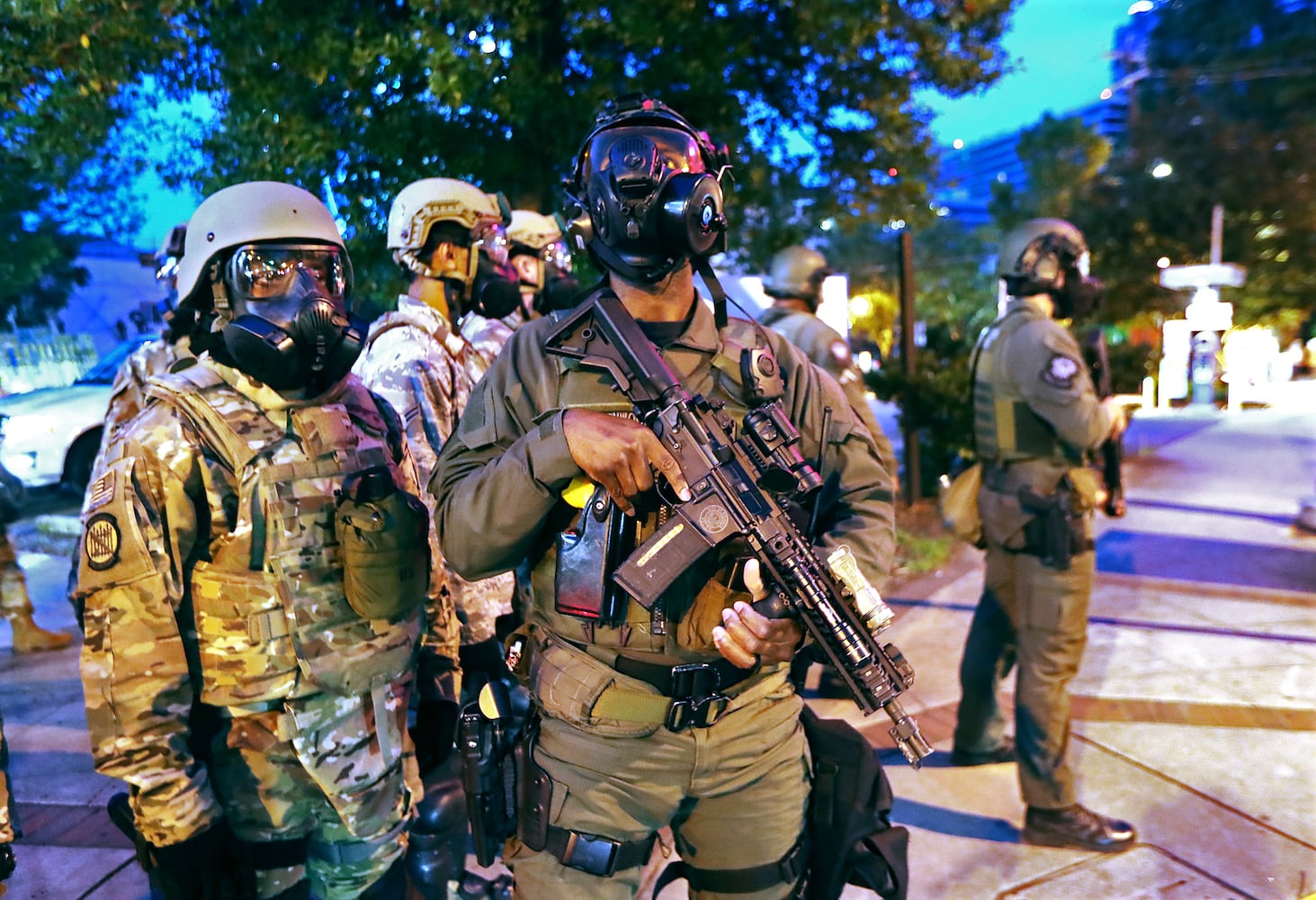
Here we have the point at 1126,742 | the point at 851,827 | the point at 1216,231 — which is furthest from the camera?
the point at 1216,231

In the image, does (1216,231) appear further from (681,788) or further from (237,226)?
(237,226)

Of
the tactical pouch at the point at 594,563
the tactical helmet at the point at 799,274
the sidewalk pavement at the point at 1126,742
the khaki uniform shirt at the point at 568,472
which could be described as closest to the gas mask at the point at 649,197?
the khaki uniform shirt at the point at 568,472

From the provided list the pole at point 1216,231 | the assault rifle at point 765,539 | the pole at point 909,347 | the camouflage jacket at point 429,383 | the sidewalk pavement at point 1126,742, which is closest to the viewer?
Result: the assault rifle at point 765,539

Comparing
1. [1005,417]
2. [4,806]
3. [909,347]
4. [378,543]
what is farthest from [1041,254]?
[909,347]

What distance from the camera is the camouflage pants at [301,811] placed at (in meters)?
1.95

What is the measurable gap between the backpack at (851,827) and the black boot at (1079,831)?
5.20 feet

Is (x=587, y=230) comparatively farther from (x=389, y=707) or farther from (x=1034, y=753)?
(x=1034, y=753)

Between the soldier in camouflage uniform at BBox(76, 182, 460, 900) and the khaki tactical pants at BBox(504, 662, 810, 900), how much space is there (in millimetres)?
491

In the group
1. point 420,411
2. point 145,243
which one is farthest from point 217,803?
point 145,243

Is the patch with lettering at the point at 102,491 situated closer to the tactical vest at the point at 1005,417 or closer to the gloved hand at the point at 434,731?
the gloved hand at the point at 434,731

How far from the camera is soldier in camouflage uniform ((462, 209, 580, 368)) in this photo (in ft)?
14.2

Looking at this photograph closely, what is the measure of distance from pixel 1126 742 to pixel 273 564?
3.71 m

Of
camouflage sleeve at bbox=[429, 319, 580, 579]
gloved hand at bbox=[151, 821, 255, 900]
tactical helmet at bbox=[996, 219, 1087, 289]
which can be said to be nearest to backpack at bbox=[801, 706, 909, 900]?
camouflage sleeve at bbox=[429, 319, 580, 579]

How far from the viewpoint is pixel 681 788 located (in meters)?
1.80
